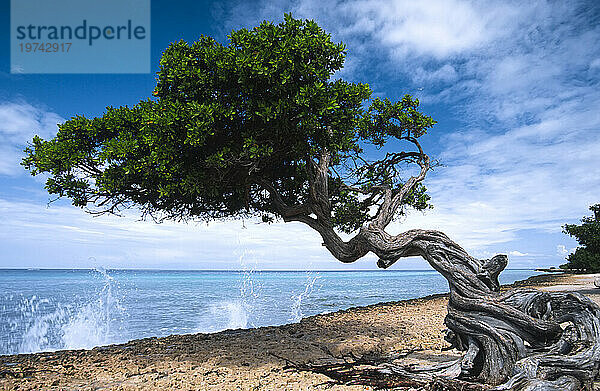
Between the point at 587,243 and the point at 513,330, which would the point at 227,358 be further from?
the point at 587,243

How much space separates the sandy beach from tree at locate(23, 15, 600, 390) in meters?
1.79

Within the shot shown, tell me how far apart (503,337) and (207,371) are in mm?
4394

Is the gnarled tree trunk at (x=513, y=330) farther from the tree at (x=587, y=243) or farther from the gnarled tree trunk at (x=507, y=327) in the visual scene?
the tree at (x=587, y=243)

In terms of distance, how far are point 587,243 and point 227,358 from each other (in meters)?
31.5

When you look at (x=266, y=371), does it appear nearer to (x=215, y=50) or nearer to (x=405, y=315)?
(x=215, y=50)

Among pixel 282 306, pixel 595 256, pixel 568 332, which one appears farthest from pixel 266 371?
pixel 595 256

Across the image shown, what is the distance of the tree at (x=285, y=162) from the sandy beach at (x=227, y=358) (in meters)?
1.79

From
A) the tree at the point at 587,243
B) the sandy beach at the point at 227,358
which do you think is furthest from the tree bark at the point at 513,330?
the tree at the point at 587,243

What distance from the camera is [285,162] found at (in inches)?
336

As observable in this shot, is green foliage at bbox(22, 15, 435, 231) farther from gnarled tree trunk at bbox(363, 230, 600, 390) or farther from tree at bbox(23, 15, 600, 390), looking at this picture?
gnarled tree trunk at bbox(363, 230, 600, 390)

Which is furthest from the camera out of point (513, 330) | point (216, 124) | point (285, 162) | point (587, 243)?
point (587, 243)

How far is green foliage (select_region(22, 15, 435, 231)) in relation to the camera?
6.32 metres

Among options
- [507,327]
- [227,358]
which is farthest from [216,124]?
[507,327]

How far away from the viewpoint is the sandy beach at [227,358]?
5.98 m
